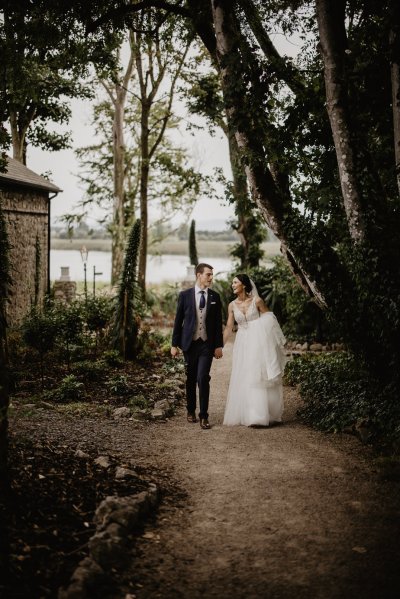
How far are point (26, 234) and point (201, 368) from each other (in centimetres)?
1052

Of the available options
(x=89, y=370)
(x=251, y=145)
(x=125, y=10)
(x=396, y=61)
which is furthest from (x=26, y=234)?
(x=396, y=61)

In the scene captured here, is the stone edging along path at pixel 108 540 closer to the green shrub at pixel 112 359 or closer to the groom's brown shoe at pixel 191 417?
the groom's brown shoe at pixel 191 417

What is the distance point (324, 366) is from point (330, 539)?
5122 millimetres

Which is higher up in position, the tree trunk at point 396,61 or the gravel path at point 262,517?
the tree trunk at point 396,61

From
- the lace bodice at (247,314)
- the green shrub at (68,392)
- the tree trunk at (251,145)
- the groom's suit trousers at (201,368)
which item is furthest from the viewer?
the green shrub at (68,392)

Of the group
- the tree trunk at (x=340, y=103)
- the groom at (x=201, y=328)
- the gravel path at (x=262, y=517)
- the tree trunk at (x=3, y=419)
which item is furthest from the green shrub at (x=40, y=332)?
the tree trunk at (x=3, y=419)

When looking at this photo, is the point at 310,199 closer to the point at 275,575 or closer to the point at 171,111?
the point at 275,575

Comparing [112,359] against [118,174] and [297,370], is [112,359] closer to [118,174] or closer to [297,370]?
[297,370]

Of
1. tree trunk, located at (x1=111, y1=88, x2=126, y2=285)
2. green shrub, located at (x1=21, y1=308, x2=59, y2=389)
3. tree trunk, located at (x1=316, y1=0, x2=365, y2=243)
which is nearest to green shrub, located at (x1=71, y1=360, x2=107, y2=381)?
green shrub, located at (x1=21, y1=308, x2=59, y2=389)

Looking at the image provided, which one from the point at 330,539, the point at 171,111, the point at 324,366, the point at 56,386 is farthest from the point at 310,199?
the point at 171,111

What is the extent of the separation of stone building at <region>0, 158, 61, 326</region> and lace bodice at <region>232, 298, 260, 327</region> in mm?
8361

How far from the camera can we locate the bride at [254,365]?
23.5ft

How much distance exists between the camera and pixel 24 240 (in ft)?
51.5

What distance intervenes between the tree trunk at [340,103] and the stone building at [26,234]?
933cm
